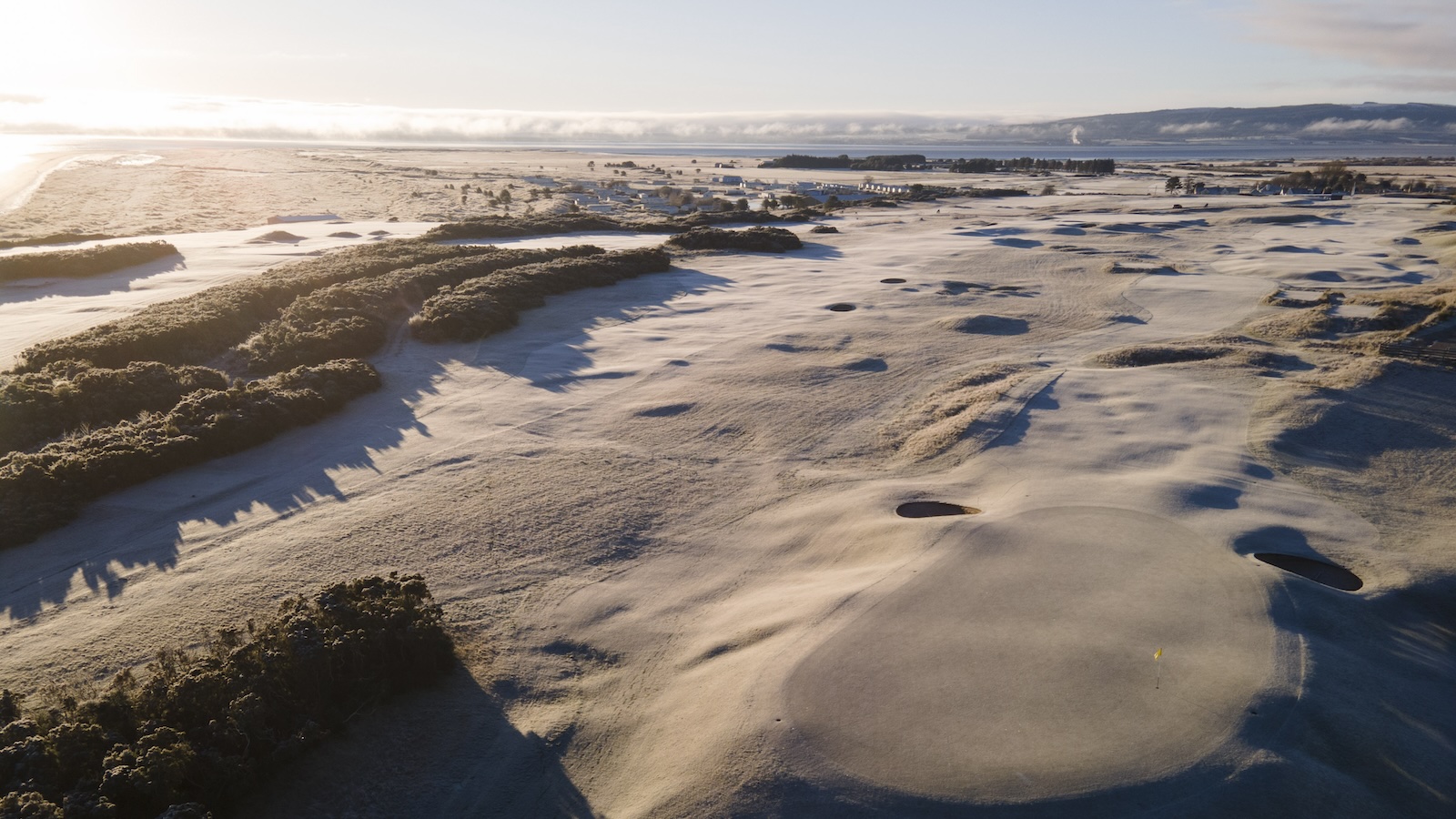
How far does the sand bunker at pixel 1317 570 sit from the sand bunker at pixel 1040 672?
52 cm

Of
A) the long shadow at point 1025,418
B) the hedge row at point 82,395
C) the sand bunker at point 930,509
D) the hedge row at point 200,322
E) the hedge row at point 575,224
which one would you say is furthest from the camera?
the hedge row at point 575,224

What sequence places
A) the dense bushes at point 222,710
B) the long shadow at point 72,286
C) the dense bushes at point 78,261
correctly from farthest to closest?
1. the dense bushes at point 78,261
2. the long shadow at point 72,286
3. the dense bushes at point 222,710

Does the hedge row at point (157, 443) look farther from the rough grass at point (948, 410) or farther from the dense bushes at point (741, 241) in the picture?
the dense bushes at point (741, 241)

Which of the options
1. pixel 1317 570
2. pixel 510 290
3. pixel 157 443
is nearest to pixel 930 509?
pixel 1317 570

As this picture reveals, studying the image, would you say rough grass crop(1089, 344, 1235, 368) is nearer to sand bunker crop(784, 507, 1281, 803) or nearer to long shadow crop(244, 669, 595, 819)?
sand bunker crop(784, 507, 1281, 803)

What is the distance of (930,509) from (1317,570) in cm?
348

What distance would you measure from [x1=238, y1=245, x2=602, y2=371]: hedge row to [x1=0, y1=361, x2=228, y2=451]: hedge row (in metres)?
1.54

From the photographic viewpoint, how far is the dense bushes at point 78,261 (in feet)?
69.4

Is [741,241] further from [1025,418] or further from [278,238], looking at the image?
[1025,418]

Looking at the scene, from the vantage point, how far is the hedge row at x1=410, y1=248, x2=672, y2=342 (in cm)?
1603

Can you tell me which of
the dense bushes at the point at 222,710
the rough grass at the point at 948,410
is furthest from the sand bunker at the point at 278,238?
the dense bushes at the point at 222,710

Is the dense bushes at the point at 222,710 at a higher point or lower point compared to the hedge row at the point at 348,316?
lower

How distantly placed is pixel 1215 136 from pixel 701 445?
8317 inches

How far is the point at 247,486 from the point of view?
30.9 feet
